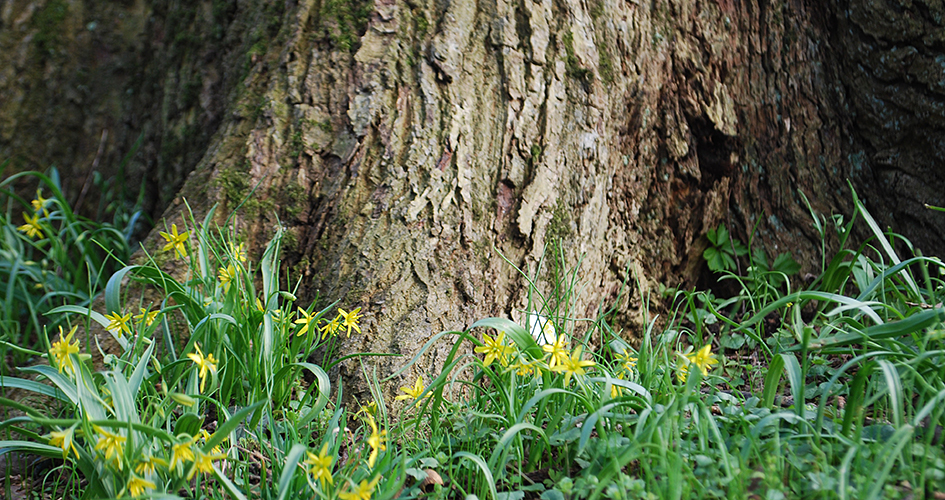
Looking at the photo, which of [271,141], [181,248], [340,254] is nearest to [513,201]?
[340,254]

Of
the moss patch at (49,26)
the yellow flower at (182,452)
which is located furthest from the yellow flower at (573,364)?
the moss patch at (49,26)

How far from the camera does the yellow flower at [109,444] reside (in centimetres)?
109

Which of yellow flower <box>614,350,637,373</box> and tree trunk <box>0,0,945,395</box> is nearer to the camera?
yellow flower <box>614,350,637,373</box>

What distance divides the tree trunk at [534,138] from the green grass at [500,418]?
24 centimetres

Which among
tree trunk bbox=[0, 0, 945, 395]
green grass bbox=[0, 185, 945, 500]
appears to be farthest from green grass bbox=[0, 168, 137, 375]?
green grass bbox=[0, 185, 945, 500]

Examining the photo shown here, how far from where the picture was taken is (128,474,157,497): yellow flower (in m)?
1.07

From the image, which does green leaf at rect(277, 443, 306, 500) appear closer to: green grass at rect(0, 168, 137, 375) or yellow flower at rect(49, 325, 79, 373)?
yellow flower at rect(49, 325, 79, 373)

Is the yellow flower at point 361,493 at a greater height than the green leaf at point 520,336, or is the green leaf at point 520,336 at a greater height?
the green leaf at point 520,336

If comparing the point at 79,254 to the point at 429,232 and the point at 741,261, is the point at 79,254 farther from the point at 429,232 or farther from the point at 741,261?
the point at 741,261

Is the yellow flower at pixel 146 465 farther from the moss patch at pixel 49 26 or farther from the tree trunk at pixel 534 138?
the moss patch at pixel 49 26

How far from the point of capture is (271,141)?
2070 millimetres

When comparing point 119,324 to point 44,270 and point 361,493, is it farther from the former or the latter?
point 44,270

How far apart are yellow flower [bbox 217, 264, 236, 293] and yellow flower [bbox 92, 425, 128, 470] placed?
565 millimetres

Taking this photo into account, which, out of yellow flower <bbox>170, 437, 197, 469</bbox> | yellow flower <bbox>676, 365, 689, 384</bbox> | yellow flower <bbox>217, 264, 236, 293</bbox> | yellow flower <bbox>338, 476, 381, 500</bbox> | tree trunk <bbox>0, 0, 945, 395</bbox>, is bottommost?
yellow flower <bbox>170, 437, 197, 469</bbox>
